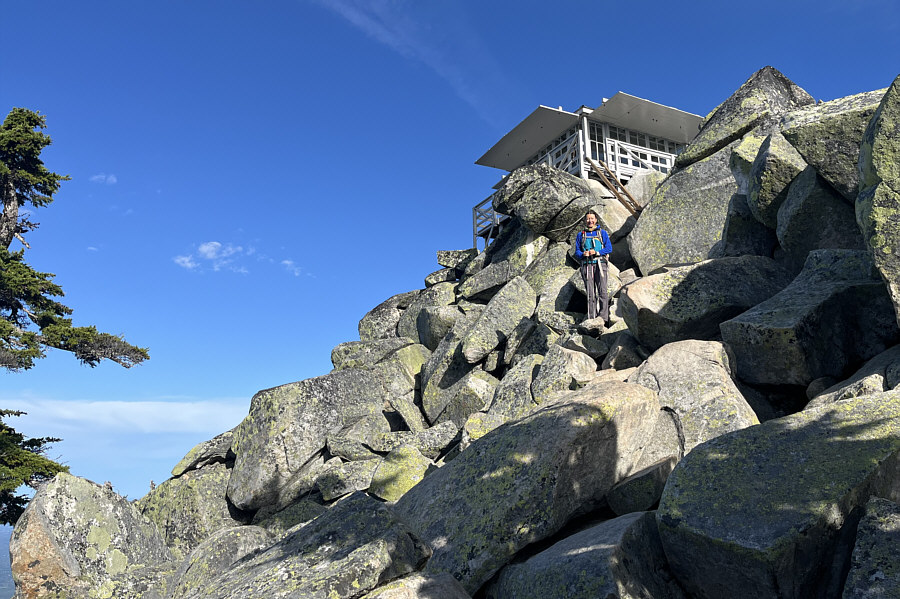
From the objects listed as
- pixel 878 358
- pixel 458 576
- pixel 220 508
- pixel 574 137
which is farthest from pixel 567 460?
pixel 574 137

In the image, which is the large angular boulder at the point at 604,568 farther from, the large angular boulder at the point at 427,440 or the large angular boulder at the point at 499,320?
the large angular boulder at the point at 499,320

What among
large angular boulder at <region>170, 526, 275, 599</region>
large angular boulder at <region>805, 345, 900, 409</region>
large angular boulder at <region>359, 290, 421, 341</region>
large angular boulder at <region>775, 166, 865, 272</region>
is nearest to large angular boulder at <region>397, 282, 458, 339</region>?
large angular boulder at <region>359, 290, 421, 341</region>

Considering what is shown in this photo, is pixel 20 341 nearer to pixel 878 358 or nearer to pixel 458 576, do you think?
pixel 458 576

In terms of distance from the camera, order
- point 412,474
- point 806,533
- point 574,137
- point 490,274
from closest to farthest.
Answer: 1. point 806,533
2. point 412,474
3. point 490,274
4. point 574,137

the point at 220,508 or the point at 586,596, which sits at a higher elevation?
the point at 220,508

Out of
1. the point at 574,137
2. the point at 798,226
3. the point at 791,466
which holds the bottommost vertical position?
the point at 791,466

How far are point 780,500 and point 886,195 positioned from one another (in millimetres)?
5673

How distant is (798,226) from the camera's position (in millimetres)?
14203

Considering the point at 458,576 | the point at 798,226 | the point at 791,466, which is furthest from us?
the point at 798,226

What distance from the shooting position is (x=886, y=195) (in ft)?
30.8

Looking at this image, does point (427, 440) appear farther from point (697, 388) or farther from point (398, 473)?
point (697, 388)

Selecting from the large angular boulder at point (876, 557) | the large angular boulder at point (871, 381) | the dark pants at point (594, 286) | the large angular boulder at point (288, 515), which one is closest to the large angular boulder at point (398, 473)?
the large angular boulder at point (288, 515)

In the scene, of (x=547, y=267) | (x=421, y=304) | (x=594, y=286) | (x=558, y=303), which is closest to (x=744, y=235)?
(x=594, y=286)

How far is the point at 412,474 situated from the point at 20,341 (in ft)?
45.6
